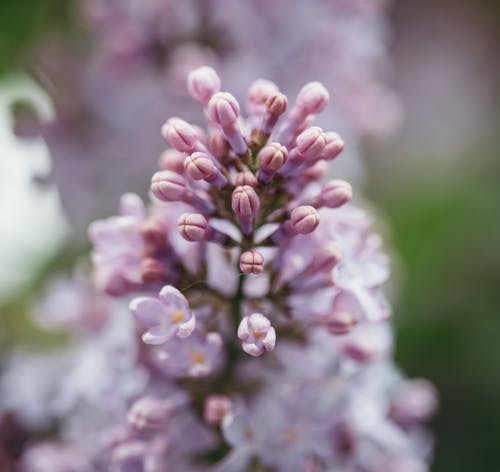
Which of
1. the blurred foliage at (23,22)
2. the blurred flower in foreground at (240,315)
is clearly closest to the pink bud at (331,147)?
the blurred flower in foreground at (240,315)

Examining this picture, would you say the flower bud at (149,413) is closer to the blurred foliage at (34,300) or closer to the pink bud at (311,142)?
the pink bud at (311,142)

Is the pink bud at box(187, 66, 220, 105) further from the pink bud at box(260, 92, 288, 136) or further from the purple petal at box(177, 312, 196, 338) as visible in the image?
the purple petal at box(177, 312, 196, 338)

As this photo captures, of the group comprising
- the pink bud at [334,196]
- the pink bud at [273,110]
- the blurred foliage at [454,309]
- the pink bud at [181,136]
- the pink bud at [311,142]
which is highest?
the pink bud at [273,110]

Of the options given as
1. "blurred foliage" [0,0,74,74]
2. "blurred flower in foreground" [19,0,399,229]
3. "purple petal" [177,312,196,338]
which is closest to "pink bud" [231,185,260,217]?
"purple petal" [177,312,196,338]

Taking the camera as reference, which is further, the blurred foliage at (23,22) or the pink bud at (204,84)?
the blurred foliage at (23,22)

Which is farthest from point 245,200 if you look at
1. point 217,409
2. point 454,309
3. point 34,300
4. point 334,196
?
point 454,309

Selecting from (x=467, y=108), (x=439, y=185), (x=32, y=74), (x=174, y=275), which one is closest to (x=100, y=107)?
(x=32, y=74)
